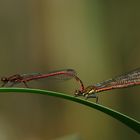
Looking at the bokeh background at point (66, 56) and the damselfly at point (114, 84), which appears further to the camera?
the bokeh background at point (66, 56)

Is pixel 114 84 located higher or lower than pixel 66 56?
lower

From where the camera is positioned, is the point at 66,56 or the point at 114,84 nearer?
the point at 114,84

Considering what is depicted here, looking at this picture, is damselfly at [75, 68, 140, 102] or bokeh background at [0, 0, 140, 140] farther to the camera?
bokeh background at [0, 0, 140, 140]

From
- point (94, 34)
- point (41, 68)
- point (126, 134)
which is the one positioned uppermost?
point (94, 34)

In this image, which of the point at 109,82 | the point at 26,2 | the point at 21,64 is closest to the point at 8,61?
the point at 21,64

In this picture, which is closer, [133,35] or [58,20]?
[133,35]

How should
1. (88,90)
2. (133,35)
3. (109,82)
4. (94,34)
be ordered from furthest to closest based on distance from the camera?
1. (94,34)
2. (133,35)
3. (109,82)
4. (88,90)

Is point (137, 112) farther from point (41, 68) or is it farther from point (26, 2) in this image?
point (26, 2)

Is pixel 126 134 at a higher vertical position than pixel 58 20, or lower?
lower
